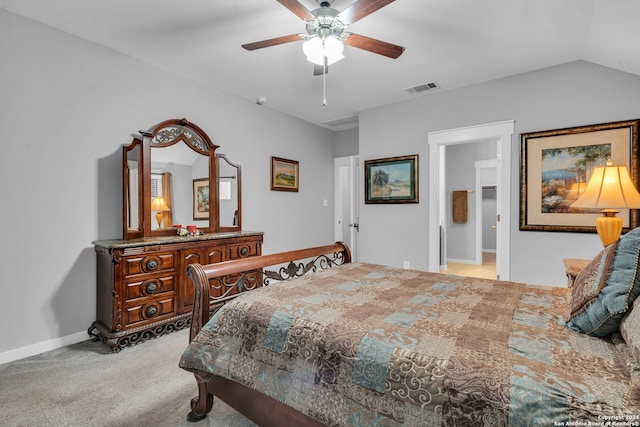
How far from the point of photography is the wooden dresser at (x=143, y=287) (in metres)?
2.53

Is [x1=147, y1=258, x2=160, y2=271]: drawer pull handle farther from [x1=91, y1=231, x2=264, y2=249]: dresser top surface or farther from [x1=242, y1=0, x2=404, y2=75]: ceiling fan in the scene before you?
[x1=242, y1=0, x2=404, y2=75]: ceiling fan

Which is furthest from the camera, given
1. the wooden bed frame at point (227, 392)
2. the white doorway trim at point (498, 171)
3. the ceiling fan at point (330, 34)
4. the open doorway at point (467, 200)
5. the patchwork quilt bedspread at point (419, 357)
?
the open doorway at point (467, 200)

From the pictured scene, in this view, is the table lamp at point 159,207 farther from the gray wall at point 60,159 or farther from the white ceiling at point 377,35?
the white ceiling at point 377,35

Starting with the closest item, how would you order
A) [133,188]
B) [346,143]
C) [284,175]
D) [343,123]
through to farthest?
[133,188]
[284,175]
[343,123]
[346,143]

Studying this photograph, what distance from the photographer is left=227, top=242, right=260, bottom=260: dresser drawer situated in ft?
11.1

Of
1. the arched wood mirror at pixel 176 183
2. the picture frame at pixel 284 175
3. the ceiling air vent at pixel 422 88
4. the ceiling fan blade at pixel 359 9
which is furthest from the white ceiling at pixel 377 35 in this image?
the picture frame at pixel 284 175

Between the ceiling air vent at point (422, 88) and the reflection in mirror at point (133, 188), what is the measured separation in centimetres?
317

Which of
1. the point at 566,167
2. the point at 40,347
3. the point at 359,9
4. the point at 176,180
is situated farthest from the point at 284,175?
the point at 566,167

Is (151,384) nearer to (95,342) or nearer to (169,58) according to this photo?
(95,342)

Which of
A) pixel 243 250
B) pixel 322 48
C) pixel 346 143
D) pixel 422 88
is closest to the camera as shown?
pixel 322 48

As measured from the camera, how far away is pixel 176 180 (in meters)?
3.29

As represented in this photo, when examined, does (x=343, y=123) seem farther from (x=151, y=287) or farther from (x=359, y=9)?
(x=151, y=287)

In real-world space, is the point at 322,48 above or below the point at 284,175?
above

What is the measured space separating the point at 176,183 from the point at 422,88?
3113mm
